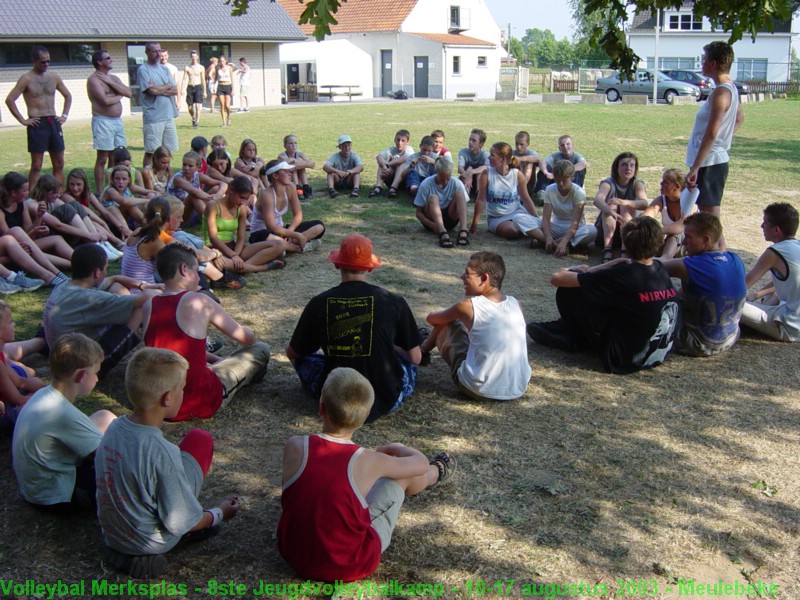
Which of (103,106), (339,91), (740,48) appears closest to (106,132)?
(103,106)

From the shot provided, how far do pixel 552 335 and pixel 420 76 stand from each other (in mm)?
50723

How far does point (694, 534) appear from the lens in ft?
12.5

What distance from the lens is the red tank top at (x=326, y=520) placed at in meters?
3.22

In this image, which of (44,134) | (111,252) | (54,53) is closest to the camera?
(111,252)

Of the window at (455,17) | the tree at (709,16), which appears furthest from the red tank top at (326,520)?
the window at (455,17)

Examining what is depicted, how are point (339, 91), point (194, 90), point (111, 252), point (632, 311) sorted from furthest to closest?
point (339, 91) < point (194, 90) < point (111, 252) < point (632, 311)

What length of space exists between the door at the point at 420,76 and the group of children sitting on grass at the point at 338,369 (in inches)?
1759

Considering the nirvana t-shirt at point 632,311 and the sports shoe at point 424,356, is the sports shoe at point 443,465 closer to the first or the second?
the sports shoe at point 424,356

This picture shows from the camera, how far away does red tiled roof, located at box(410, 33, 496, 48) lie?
53631 millimetres

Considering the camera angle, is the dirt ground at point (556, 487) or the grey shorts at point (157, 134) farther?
the grey shorts at point (157, 134)

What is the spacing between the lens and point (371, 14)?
56531 mm

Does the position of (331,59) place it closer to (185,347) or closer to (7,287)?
(7,287)

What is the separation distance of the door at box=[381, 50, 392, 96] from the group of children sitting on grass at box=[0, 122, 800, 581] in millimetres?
45423

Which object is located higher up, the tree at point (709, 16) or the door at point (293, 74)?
the door at point (293, 74)
